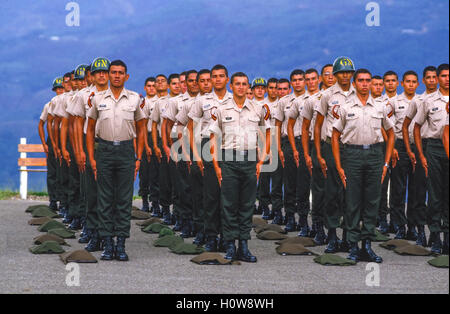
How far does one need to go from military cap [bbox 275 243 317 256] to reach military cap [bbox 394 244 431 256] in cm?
108

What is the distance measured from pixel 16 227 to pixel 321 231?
15.8ft

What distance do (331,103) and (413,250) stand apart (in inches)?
79.4

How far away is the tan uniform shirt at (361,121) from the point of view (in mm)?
7629

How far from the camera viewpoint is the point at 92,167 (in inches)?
319

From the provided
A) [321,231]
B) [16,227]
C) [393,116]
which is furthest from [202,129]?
[16,227]

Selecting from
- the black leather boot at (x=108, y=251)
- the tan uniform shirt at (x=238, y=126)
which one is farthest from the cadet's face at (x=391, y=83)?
the black leather boot at (x=108, y=251)

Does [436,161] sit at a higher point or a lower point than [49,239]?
higher

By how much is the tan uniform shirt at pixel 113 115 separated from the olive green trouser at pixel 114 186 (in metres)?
0.11

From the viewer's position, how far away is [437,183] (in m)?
8.52

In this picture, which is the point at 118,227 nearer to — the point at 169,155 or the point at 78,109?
the point at 78,109

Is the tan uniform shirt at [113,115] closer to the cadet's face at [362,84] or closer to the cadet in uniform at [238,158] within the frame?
the cadet in uniform at [238,158]

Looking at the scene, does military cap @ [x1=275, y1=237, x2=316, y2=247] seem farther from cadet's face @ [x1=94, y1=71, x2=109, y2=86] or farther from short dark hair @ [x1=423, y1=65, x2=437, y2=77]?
cadet's face @ [x1=94, y1=71, x2=109, y2=86]

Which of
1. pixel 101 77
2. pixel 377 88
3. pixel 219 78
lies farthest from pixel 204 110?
pixel 377 88

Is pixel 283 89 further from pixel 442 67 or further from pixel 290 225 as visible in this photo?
pixel 442 67
